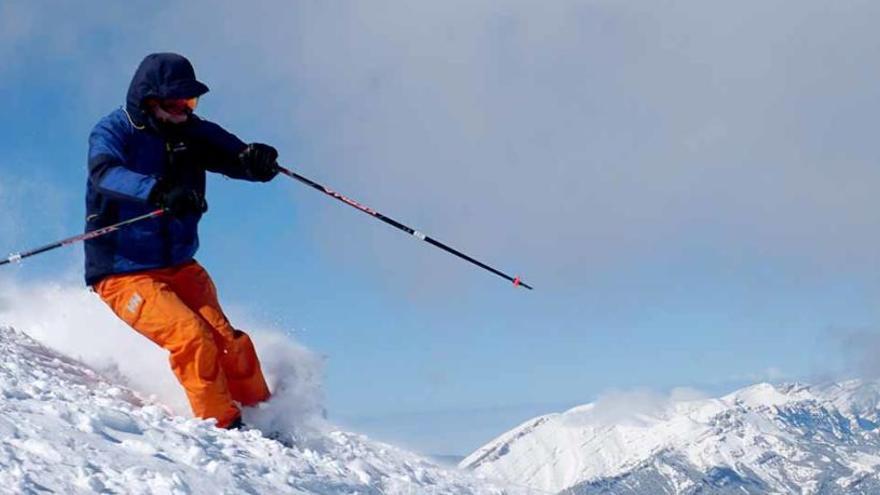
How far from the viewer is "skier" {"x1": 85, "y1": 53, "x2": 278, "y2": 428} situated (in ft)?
31.7

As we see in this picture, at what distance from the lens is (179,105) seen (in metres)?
10.3

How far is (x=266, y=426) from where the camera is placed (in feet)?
34.1

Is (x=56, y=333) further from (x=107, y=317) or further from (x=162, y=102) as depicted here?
(x=162, y=102)

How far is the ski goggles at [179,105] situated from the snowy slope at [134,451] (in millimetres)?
2839

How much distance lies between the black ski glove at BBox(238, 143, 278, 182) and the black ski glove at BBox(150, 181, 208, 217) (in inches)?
47.1

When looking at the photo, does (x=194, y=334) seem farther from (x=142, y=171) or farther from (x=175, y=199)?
(x=142, y=171)

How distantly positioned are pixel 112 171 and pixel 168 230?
3.19 ft

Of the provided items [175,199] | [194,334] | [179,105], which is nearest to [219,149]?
[179,105]

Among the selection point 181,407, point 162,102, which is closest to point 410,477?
point 181,407

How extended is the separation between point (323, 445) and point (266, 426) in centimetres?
74

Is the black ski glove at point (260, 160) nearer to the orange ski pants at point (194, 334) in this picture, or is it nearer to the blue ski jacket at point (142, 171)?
the blue ski jacket at point (142, 171)

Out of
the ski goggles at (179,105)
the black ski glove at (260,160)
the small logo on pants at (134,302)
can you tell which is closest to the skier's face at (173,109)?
the ski goggles at (179,105)

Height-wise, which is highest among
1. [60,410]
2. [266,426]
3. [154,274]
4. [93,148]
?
[93,148]

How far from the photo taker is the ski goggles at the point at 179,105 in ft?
33.3
